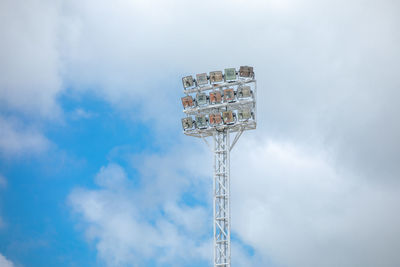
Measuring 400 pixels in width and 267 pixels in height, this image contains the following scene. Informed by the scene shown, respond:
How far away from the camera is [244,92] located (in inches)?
2864

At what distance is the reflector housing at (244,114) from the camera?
236 feet

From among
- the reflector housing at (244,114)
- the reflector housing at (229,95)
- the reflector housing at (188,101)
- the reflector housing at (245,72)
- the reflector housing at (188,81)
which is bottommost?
the reflector housing at (244,114)

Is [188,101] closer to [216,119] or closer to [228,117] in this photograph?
[216,119]

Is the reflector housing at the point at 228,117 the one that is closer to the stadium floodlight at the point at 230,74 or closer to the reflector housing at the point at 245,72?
the stadium floodlight at the point at 230,74

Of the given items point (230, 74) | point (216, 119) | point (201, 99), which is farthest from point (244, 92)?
point (201, 99)

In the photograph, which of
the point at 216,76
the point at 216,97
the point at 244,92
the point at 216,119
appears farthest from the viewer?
Answer: the point at 216,76

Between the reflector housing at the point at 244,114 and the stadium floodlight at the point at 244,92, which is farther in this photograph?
the stadium floodlight at the point at 244,92

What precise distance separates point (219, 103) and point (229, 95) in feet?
5.21

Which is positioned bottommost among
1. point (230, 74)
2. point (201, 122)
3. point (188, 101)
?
point (201, 122)

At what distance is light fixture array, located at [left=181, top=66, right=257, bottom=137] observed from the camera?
238 ft

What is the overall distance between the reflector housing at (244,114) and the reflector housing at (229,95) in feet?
6.39

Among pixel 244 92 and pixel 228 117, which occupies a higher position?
pixel 244 92

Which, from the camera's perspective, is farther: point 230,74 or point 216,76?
point 216,76

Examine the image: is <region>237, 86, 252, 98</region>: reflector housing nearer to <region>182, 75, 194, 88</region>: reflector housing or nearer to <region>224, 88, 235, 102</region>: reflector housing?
<region>224, 88, 235, 102</region>: reflector housing
